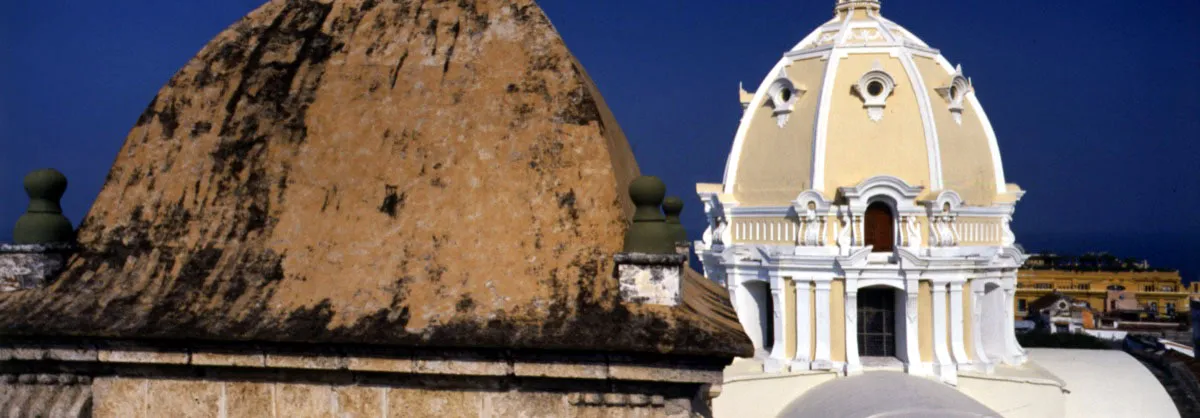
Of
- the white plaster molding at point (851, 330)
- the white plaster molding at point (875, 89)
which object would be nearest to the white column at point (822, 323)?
the white plaster molding at point (851, 330)

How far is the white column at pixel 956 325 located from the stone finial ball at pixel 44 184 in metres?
24.5

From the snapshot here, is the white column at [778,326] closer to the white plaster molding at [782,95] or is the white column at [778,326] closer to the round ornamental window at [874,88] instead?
the white plaster molding at [782,95]

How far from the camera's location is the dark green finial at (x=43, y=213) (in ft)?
20.2

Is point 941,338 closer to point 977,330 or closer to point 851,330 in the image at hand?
point 977,330

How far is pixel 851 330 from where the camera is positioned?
91.0 ft

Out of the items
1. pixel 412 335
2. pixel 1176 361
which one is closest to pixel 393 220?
pixel 412 335

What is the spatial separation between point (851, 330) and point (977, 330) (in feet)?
11.0

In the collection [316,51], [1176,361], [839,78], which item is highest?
[839,78]

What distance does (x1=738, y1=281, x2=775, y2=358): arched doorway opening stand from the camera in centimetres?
2969

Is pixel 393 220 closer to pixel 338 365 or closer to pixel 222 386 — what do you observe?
pixel 338 365

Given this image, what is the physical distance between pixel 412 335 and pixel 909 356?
78.1 feet

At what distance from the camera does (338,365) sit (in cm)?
564

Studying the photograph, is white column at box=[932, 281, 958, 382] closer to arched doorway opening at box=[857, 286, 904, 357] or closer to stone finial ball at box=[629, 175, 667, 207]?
arched doorway opening at box=[857, 286, 904, 357]

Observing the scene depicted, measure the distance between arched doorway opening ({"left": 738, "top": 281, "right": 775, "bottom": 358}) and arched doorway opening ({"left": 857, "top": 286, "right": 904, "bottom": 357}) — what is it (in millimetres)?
2404
